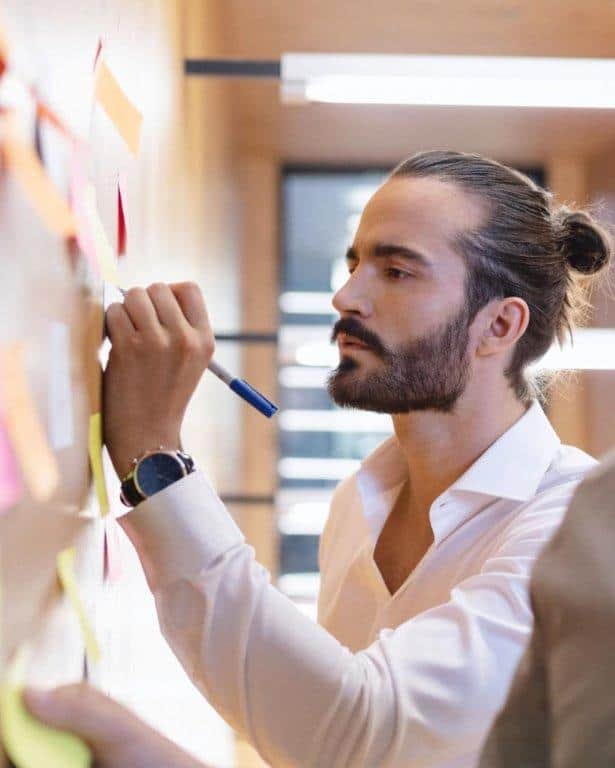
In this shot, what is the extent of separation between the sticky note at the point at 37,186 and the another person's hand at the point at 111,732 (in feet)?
1.01

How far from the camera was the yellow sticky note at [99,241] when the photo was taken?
0.76 metres

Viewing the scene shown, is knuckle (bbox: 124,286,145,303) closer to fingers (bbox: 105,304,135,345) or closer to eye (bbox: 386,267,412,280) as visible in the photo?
fingers (bbox: 105,304,135,345)

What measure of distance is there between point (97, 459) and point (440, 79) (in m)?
0.94

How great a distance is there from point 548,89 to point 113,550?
3.31 ft

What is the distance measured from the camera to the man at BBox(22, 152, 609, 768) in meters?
0.85

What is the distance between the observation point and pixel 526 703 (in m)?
0.43

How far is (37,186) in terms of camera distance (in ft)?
1.97

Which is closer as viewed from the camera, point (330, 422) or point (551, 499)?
point (551, 499)

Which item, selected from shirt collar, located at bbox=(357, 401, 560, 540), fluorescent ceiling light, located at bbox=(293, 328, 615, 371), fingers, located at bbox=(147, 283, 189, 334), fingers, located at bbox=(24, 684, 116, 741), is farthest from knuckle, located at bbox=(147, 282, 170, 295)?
fluorescent ceiling light, located at bbox=(293, 328, 615, 371)

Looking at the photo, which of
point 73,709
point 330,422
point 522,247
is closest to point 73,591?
point 73,709

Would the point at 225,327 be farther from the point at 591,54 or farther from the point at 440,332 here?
the point at 440,332

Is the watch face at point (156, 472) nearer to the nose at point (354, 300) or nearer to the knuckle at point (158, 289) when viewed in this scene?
the knuckle at point (158, 289)

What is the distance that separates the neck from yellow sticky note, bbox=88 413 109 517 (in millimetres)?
604

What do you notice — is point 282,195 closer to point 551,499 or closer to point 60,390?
point 551,499
